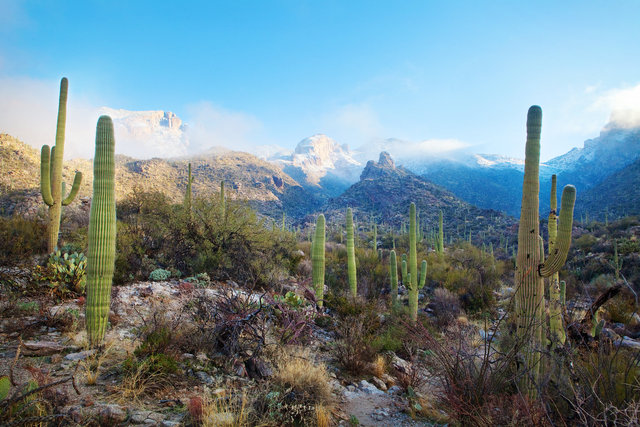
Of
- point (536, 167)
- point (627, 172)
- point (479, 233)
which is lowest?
point (479, 233)

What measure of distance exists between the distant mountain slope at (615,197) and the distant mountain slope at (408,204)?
1410 cm

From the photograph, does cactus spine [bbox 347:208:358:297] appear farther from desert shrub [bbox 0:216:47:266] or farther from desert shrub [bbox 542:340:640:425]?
desert shrub [bbox 0:216:47:266]

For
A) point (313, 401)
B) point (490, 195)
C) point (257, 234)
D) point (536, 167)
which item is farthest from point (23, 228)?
point (490, 195)

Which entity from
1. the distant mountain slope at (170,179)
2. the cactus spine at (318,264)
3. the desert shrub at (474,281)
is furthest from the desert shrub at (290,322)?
the distant mountain slope at (170,179)

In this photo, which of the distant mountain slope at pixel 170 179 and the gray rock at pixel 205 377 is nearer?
the gray rock at pixel 205 377

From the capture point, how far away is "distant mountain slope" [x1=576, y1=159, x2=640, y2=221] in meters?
44.5

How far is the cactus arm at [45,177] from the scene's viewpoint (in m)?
8.07

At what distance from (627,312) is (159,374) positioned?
1165 centimetres

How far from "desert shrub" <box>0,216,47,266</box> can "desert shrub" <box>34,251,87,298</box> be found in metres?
1.67

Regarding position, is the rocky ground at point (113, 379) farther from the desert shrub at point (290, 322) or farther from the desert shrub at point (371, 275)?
the desert shrub at point (371, 275)

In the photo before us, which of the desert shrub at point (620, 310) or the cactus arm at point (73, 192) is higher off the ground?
the cactus arm at point (73, 192)

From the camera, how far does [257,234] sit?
1161 centimetres

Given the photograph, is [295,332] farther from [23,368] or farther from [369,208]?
[369,208]

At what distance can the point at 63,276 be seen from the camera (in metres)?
6.52
